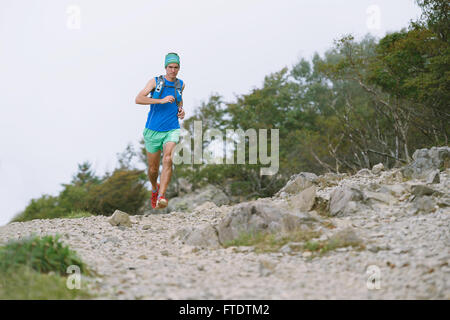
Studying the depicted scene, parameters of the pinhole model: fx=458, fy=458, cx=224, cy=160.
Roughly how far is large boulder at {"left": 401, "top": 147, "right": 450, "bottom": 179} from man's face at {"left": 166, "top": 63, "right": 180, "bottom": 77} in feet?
15.2

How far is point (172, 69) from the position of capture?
773 cm

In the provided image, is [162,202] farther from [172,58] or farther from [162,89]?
[172,58]

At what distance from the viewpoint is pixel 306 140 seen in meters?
27.5

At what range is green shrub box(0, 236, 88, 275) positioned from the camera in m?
4.24

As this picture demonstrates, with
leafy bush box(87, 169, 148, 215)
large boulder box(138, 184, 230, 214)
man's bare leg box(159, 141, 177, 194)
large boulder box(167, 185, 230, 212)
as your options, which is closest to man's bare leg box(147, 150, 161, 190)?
man's bare leg box(159, 141, 177, 194)

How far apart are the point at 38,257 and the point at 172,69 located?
4273 mm

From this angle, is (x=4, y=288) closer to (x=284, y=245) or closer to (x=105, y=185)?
(x=284, y=245)

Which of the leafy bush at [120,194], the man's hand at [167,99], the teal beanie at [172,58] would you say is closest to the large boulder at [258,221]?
the man's hand at [167,99]

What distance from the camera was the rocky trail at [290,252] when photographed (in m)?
3.89

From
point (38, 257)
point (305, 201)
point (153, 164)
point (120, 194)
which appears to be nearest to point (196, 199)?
point (120, 194)

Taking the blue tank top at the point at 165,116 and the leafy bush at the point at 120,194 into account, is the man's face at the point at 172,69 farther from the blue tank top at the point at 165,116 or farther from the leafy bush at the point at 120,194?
the leafy bush at the point at 120,194
